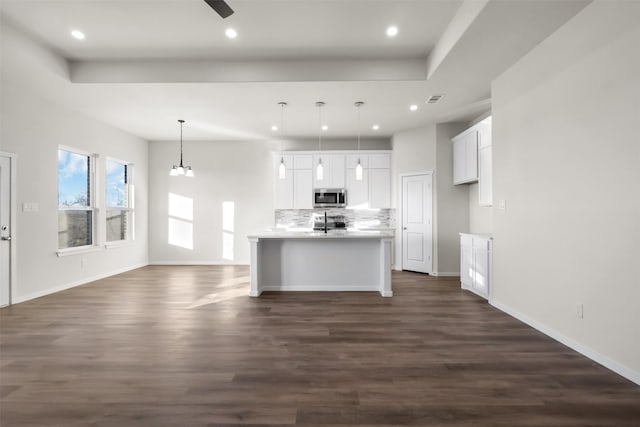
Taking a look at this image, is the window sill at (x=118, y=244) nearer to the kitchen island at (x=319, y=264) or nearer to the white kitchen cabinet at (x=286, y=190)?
the white kitchen cabinet at (x=286, y=190)

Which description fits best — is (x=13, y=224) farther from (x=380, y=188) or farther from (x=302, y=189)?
(x=380, y=188)

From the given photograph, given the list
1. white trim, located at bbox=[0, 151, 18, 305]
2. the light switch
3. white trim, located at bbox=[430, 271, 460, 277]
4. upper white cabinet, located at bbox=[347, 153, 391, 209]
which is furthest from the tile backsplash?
white trim, located at bbox=[0, 151, 18, 305]

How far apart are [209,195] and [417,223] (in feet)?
15.9

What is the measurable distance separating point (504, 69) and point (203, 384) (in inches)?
178

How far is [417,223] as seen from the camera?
21.2 feet

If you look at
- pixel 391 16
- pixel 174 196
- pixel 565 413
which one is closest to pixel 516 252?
pixel 565 413

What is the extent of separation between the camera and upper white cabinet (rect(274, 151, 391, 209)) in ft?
23.3

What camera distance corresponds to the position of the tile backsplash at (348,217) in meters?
7.28

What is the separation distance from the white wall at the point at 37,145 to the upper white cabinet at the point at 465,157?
5.97m

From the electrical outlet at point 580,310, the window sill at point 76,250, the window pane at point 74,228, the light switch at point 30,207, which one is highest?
the light switch at point 30,207

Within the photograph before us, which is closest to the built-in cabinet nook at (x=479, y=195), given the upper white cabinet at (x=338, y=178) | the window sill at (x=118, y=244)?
the upper white cabinet at (x=338, y=178)

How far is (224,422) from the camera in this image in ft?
6.05

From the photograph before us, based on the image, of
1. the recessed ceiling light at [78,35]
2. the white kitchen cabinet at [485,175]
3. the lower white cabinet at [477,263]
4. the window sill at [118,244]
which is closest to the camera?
the recessed ceiling light at [78,35]

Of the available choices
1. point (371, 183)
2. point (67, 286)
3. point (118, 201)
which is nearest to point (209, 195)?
point (118, 201)
